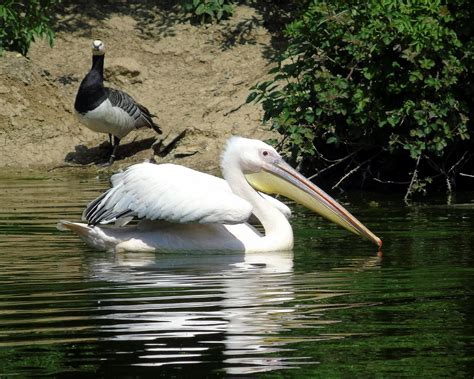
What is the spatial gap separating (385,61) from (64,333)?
6.55 metres

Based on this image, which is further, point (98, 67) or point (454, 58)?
point (98, 67)

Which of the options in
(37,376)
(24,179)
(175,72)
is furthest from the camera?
(175,72)

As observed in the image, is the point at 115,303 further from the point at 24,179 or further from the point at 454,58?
the point at 24,179

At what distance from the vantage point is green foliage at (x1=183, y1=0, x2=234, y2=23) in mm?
17328

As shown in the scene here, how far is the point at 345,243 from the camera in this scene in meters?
8.43

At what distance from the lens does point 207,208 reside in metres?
7.70

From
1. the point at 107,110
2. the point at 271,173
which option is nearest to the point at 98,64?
the point at 107,110

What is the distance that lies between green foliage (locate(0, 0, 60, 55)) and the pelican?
7798mm

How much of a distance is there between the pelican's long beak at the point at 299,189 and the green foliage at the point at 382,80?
2.69 meters

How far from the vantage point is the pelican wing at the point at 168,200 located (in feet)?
25.2

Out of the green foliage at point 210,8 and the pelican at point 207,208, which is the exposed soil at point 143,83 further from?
the pelican at point 207,208

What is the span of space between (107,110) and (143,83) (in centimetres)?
179

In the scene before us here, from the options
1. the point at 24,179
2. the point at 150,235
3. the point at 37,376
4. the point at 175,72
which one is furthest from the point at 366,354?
the point at 175,72

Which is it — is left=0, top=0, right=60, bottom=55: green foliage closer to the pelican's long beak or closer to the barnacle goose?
the barnacle goose
